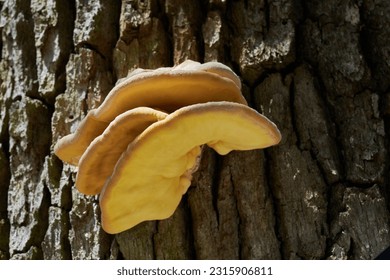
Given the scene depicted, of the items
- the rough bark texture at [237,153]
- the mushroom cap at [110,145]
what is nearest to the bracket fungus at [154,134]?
the mushroom cap at [110,145]

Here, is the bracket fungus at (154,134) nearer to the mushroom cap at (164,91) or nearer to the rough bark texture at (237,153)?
the mushroom cap at (164,91)

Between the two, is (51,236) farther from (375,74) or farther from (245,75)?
(375,74)

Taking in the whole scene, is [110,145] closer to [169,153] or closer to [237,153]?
[169,153]

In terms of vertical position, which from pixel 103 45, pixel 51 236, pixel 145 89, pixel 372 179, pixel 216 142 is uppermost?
pixel 103 45

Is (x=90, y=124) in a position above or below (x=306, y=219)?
above

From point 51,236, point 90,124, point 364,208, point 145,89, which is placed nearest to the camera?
point 145,89

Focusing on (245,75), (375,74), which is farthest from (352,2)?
(245,75)

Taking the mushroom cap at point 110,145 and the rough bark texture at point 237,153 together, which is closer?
the mushroom cap at point 110,145
